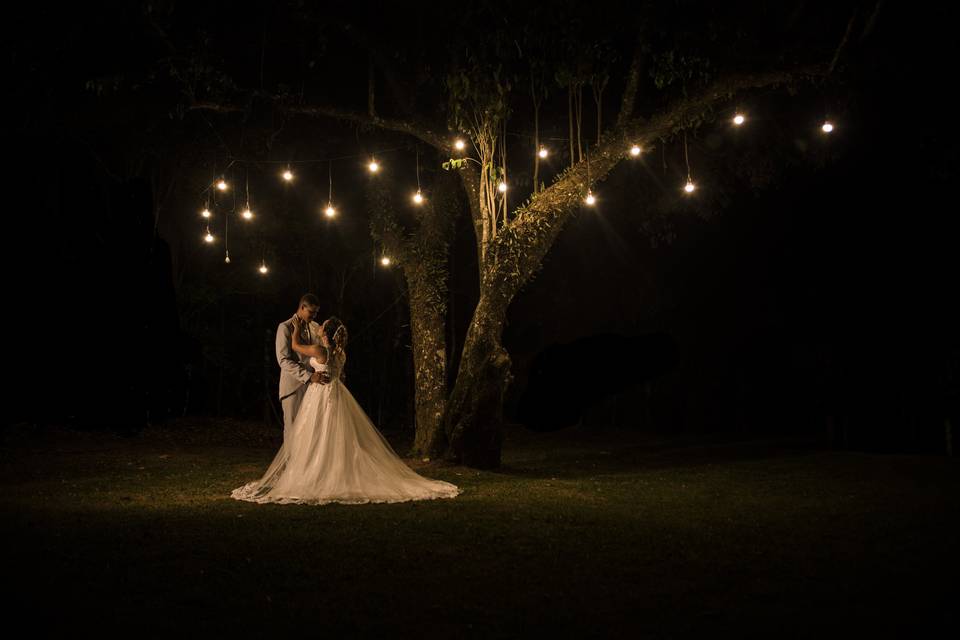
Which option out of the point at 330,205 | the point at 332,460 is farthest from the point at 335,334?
the point at 330,205

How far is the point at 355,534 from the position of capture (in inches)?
250

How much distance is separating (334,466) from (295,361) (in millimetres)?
1329

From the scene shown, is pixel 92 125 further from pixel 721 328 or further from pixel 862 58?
pixel 721 328

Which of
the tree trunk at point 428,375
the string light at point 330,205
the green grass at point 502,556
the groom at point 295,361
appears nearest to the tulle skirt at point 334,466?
the groom at point 295,361

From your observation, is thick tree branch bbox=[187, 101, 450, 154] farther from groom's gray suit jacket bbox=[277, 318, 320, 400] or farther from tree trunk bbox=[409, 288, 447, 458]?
groom's gray suit jacket bbox=[277, 318, 320, 400]

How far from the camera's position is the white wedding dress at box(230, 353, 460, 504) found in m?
8.15

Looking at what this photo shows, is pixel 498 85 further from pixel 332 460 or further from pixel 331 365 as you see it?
pixel 332 460

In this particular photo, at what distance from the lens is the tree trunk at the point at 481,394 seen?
10.6 meters

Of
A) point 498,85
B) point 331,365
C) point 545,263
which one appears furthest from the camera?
point 545,263

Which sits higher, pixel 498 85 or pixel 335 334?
pixel 498 85

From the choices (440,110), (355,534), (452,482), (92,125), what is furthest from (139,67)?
(355,534)

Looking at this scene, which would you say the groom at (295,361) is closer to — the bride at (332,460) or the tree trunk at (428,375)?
the bride at (332,460)

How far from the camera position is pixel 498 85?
985 cm

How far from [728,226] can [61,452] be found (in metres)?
13.1
